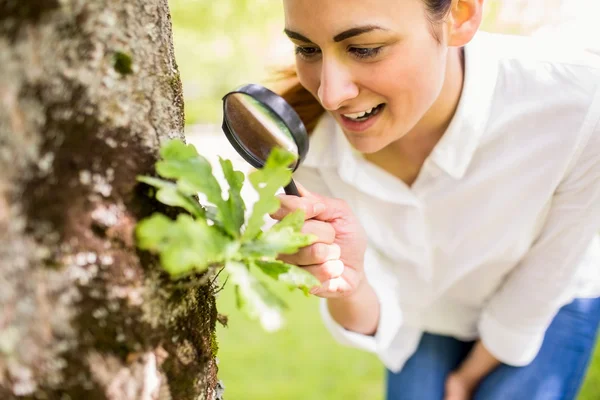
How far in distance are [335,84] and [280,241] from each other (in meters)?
0.70

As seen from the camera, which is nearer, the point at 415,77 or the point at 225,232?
the point at 225,232

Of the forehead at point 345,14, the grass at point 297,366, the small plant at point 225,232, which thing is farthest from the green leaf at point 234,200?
the grass at point 297,366

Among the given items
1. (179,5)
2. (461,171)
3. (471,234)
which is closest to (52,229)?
(461,171)

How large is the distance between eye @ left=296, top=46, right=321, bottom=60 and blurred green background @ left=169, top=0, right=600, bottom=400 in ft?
3.27

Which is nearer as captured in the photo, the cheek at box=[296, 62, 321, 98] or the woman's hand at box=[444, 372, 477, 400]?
the cheek at box=[296, 62, 321, 98]

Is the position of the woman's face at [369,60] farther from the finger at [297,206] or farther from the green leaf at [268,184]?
the green leaf at [268,184]

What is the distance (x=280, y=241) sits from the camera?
0.90 meters

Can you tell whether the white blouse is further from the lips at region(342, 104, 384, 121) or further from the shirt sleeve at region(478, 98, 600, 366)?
the lips at region(342, 104, 384, 121)

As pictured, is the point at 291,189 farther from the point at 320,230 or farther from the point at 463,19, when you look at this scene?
the point at 463,19

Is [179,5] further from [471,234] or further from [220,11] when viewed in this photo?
[471,234]

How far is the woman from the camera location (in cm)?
148

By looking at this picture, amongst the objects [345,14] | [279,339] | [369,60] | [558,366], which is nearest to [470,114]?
[369,60]

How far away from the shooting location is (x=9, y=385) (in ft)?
2.49

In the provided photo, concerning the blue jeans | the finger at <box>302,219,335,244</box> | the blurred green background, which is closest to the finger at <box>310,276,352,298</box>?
the finger at <box>302,219,335,244</box>
